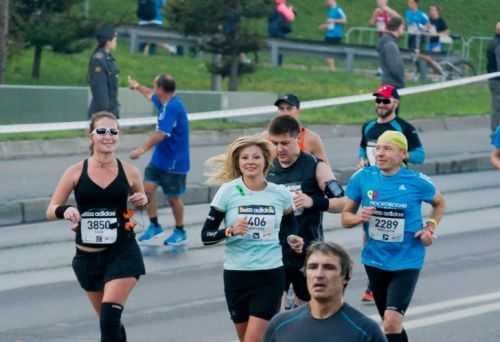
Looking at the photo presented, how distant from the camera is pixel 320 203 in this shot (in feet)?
31.8

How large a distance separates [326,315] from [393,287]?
3413 mm

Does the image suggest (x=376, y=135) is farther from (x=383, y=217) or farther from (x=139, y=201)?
(x=139, y=201)

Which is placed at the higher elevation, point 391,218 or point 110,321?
point 391,218

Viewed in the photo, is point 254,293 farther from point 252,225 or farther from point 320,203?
point 320,203

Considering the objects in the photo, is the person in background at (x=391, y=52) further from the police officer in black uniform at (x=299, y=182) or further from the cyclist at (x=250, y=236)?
the cyclist at (x=250, y=236)

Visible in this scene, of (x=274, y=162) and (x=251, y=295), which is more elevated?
(x=274, y=162)

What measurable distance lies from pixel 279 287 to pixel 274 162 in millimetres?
1209

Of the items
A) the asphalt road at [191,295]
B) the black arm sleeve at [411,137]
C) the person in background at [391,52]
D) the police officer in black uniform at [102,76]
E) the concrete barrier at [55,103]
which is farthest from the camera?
the concrete barrier at [55,103]

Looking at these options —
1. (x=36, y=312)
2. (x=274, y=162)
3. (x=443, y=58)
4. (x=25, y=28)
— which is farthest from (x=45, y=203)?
(x=443, y=58)

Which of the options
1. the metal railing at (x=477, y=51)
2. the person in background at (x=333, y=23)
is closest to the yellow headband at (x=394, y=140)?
the person in background at (x=333, y=23)

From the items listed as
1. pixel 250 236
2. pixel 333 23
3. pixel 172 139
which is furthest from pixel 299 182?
pixel 333 23

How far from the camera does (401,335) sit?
9359mm

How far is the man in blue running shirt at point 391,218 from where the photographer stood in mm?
9562

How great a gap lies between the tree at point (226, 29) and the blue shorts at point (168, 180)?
10.8 m
